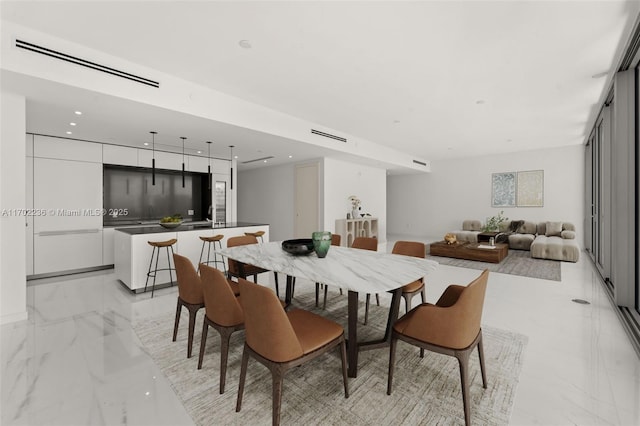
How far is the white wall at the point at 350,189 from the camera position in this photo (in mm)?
7414

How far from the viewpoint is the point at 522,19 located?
260 cm

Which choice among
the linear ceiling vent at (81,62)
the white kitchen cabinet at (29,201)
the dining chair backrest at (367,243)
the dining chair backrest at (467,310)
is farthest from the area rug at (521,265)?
the white kitchen cabinet at (29,201)

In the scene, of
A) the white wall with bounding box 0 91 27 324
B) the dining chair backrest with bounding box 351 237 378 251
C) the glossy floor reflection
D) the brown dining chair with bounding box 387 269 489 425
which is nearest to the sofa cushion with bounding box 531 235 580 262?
the glossy floor reflection

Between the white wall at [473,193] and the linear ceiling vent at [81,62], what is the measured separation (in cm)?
943

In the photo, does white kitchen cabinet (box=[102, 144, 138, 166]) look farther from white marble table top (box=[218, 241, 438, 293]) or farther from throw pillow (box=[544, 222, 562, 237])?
throw pillow (box=[544, 222, 562, 237])

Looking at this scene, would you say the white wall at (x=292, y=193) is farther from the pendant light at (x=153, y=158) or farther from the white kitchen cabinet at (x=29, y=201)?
the white kitchen cabinet at (x=29, y=201)

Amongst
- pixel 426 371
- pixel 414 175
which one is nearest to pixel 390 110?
pixel 426 371

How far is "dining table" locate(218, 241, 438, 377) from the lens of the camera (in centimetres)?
180

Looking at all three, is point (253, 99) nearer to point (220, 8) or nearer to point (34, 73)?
point (220, 8)

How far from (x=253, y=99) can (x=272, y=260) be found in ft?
9.95

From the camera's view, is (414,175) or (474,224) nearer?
(474,224)

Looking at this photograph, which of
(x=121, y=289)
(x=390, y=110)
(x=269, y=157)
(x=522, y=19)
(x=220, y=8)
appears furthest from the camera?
(x=269, y=157)

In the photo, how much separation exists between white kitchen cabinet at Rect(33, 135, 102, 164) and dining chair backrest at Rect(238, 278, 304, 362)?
5.69 metres

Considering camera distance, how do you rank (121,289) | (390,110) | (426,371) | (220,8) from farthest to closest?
(390,110) < (121,289) < (220,8) < (426,371)
